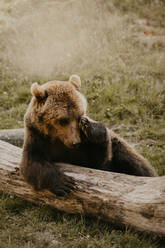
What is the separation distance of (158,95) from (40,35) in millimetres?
5451

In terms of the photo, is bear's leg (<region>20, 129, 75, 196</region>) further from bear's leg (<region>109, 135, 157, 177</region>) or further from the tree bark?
the tree bark

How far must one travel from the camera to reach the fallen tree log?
3000 mm

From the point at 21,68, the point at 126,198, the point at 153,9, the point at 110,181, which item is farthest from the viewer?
the point at 153,9

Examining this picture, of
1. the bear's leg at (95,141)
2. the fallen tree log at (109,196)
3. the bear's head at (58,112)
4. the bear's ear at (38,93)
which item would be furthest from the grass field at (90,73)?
the bear's ear at (38,93)

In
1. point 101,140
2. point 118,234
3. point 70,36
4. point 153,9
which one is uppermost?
point 153,9

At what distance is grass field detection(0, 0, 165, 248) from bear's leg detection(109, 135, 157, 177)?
92 centimetres

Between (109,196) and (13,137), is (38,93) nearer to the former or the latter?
(109,196)

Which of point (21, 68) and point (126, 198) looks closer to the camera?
point (126, 198)

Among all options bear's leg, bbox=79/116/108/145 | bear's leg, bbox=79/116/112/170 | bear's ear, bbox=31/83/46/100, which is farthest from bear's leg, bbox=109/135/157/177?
bear's ear, bbox=31/83/46/100

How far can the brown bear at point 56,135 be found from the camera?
3.47m

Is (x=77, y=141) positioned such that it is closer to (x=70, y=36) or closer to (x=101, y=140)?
(x=101, y=140)

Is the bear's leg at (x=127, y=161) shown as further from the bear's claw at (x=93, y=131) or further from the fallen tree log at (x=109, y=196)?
the fallen tree log at (x=109, y=196)

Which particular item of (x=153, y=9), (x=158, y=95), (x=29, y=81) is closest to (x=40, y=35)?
(x=29, y=81)

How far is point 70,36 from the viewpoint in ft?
35.1
